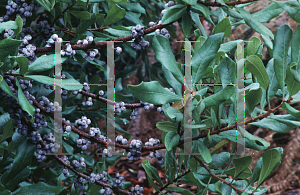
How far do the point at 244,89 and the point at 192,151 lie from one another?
0.50 feet

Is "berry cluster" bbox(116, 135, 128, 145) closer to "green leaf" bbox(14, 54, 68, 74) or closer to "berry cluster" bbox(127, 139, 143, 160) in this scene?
"berry cluster" bbox(127, 139, 143, 160)

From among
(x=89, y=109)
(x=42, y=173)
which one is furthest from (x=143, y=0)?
(x=42, y=173)

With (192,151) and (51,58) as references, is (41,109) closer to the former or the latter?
(51,58)

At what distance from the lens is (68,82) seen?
53 centimetres

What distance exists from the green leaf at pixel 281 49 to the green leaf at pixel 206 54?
9 cm

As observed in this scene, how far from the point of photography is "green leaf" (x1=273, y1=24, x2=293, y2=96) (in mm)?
421

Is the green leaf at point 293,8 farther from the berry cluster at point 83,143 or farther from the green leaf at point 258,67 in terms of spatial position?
the berry cluster at point 83,143

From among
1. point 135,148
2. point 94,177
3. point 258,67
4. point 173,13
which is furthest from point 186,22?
point 94,177

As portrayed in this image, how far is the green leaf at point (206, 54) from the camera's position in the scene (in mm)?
424

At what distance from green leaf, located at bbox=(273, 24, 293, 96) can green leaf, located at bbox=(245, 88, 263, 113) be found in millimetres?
45

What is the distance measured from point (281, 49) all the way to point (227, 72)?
0.29 ft

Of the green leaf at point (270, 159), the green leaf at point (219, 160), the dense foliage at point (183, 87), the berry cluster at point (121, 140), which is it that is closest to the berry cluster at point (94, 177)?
the dense foliage at point (183, 87)

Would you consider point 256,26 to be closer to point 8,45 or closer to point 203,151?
point 203,151

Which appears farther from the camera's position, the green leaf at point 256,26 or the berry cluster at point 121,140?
the berry cluster at point 121,140
